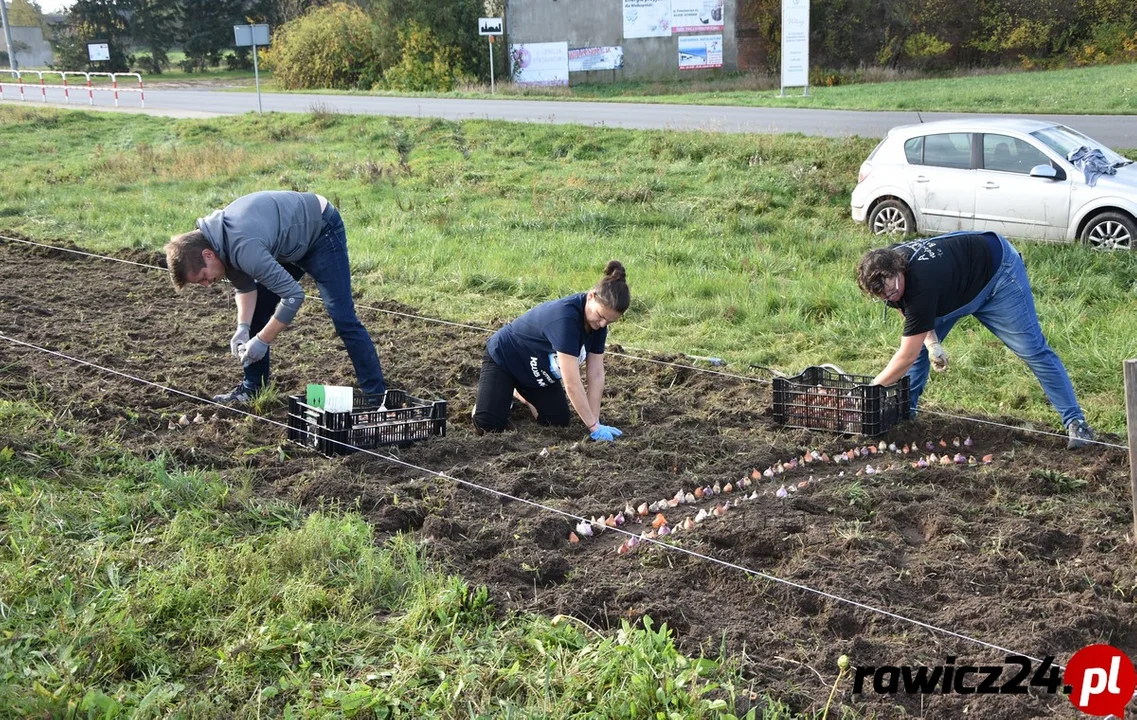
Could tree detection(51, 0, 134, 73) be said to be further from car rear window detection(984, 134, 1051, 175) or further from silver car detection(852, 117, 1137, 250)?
car rear window detection(984, 134, 1051, 175)

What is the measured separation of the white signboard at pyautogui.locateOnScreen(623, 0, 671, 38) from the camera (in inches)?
1578

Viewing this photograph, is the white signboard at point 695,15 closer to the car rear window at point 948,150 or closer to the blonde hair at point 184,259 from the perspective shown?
the car rear window at point 948,150

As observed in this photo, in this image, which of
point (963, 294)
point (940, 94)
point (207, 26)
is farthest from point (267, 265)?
point (207, 26)

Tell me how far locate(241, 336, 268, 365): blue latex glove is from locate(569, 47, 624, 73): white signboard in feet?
117

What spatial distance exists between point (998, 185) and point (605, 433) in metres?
7.31

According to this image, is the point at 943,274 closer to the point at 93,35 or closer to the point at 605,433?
the point at 605,433

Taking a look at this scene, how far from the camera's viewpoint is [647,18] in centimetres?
4025

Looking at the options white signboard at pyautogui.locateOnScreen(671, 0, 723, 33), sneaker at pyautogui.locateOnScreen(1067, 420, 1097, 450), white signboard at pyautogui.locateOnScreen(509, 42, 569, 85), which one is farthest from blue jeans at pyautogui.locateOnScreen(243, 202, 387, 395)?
white signboard at pyautogui.locateOnScreen(671, 0, 723, 33)

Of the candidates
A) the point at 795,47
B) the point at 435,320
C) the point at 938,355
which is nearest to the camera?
the point at 938,355

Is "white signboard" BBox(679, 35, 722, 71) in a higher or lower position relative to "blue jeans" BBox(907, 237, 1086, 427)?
higher

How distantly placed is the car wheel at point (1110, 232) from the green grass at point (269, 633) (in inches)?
348

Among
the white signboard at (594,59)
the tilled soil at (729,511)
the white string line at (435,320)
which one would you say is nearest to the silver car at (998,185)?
the tilled soil at (729,511)

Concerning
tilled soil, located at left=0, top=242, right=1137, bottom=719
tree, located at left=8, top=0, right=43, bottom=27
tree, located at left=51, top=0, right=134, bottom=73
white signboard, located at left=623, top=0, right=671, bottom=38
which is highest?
tree, located at left=8, top=0, right=43, bottom=27

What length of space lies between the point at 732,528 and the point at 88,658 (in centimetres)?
287
